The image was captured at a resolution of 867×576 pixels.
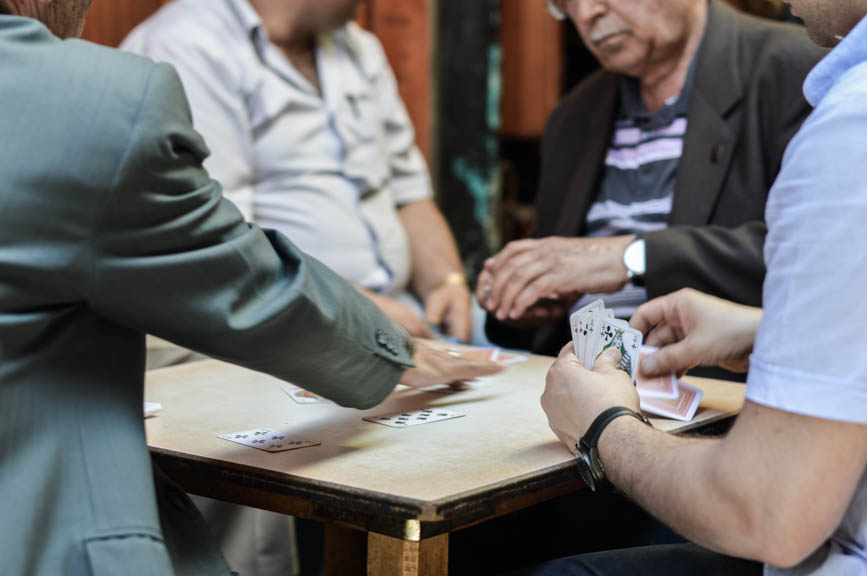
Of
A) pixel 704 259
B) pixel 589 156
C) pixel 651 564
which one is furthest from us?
pixel 589 156

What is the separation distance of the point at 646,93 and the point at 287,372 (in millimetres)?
1706

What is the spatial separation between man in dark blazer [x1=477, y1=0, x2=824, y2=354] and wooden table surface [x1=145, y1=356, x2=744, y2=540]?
53 centimetres

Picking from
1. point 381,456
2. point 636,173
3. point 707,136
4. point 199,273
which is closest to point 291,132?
point 636,173

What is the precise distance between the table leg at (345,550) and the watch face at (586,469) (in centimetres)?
54

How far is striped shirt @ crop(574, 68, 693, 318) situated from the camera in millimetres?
2436

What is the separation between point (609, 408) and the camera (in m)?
1.24

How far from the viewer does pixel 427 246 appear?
322 cm

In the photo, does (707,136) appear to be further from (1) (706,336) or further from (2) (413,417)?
(2) (413,417)

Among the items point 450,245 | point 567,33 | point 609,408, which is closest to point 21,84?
point 609,408

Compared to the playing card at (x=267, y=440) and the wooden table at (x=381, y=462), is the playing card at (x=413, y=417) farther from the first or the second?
the playing card at (x=267, y=440)

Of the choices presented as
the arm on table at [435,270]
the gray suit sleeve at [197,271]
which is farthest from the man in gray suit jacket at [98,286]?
the arm on table at [435,270]

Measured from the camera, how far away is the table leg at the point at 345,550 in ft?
5.39

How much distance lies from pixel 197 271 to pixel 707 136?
5.51ft

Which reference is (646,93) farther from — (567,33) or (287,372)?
(567,33)
